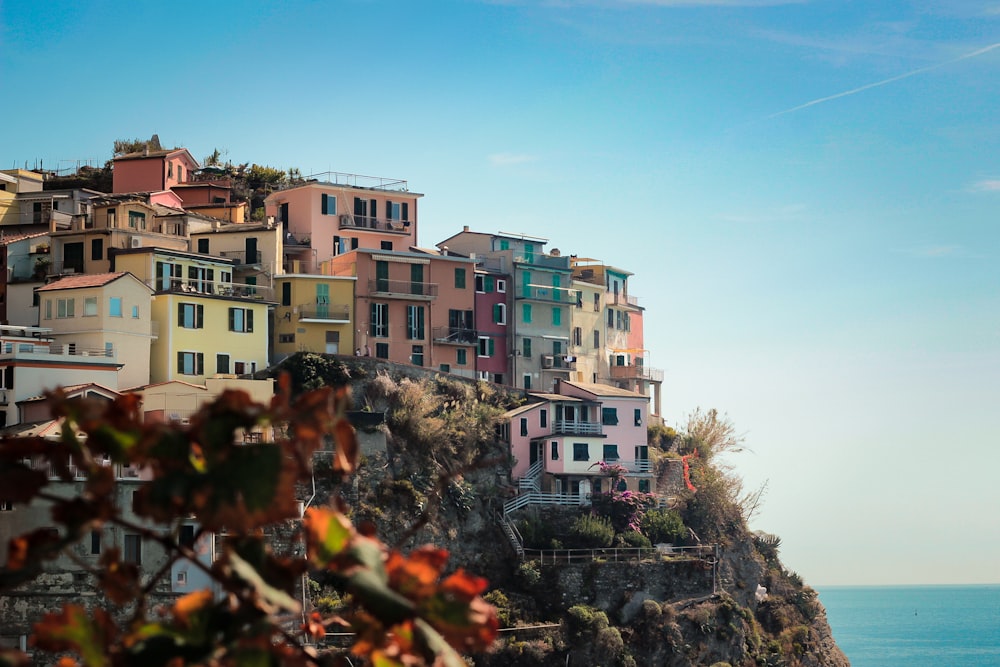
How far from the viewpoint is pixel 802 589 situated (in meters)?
66.3

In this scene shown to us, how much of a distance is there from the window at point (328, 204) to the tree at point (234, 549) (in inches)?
2505

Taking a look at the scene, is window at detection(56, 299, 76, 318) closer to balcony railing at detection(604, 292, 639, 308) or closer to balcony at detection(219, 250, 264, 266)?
balcony at detection(219, 250, 264, 266)

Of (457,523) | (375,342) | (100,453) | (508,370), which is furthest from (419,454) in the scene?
(100,453)

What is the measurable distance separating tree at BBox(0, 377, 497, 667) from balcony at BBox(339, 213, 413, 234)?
2495 inches

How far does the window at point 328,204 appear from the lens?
67.5 meters

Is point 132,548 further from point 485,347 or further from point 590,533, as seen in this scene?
point 485,347

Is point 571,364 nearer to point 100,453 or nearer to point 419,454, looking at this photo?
point 419,454

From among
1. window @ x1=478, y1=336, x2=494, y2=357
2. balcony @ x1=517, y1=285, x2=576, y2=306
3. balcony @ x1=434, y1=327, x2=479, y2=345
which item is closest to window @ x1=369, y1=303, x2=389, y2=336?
balcony @ x1=434, y1=327, x2=479, y2=345

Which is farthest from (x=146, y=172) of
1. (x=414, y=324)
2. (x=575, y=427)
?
(x=575, y=427)

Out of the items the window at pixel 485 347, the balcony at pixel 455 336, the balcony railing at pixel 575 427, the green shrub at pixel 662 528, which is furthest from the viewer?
the window at pixel 485 347

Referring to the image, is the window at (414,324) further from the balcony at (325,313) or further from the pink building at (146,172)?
the pink building at (146,172)

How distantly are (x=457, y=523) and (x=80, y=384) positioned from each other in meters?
15.8

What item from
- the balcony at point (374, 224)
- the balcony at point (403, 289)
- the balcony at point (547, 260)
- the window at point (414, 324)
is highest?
the balcony at point (374, 224)

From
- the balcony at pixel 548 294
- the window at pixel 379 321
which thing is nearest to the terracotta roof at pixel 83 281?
the window at pixel 379 321
